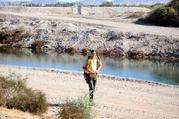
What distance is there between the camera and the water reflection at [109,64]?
42.4 m

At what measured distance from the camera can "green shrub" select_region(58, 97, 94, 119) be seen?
55.5 feet

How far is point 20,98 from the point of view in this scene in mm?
18625

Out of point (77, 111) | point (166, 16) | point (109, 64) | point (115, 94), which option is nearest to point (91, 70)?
point (77, 111)

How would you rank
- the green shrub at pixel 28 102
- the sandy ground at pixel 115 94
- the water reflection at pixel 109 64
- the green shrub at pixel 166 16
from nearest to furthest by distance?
the green shrub at pixel 28 102
the sandy ground at pixel 115 94
the water reflection at pixel 109 64
the green shrub at pixel 166 16

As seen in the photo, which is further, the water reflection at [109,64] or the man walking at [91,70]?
the water reflection at [109,64]

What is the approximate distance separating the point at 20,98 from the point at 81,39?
44027 millimetres

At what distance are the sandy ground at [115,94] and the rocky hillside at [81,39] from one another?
74.5 ft

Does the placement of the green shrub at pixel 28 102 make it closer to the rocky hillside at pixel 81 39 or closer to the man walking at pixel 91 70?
the man walking at pixel 91 70

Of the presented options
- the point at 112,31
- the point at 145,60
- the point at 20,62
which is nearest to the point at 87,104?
the point at 20,62

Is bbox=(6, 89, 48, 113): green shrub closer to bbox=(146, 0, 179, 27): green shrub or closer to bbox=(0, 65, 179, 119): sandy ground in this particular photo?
bbox=(0, 65, 179, 119): sandy ground

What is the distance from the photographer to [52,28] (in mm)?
66750

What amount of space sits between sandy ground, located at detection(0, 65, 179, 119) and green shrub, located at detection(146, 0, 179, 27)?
38.7 meters

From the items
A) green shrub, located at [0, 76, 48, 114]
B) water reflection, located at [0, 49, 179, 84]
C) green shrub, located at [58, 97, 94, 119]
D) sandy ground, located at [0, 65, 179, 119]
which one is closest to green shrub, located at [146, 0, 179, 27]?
water reflection, located at [0, 49, 179, 84]

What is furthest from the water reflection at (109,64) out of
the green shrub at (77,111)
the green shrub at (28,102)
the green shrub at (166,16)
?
the green shrub at (77,111)
